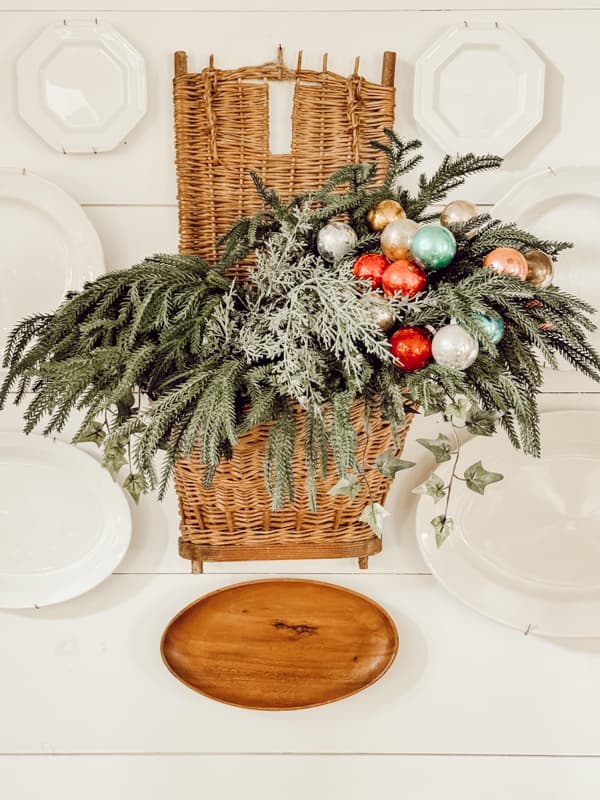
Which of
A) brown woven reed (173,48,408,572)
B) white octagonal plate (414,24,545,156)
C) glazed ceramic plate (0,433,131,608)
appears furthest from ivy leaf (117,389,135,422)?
white octagonal plate (414,24,545,156)

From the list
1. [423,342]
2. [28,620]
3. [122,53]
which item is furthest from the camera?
[28,620]

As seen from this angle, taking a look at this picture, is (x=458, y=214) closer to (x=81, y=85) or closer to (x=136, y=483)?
(x=136, y=483)

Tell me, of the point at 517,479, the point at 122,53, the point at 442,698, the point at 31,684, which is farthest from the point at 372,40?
the point at 31,684

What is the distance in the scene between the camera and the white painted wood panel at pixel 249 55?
44.5 inches

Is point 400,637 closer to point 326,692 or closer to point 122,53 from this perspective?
point 326,692

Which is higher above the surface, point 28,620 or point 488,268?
point 488,268

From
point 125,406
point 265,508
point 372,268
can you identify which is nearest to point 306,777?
point 265,508

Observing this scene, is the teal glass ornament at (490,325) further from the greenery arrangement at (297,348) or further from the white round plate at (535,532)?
the white round plate at (535,532)

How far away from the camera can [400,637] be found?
1.24m

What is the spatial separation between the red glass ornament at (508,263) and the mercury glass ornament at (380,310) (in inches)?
5.0

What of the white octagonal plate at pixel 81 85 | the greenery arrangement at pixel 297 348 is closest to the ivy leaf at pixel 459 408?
the greenery arrangement at pixel 297 348

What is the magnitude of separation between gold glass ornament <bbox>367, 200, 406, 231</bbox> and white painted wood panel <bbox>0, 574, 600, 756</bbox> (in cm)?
Answer: 62

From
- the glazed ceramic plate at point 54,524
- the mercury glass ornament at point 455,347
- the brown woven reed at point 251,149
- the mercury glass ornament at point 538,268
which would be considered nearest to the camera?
the mercury glass ornament at point 455,347

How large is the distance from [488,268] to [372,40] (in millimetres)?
535
